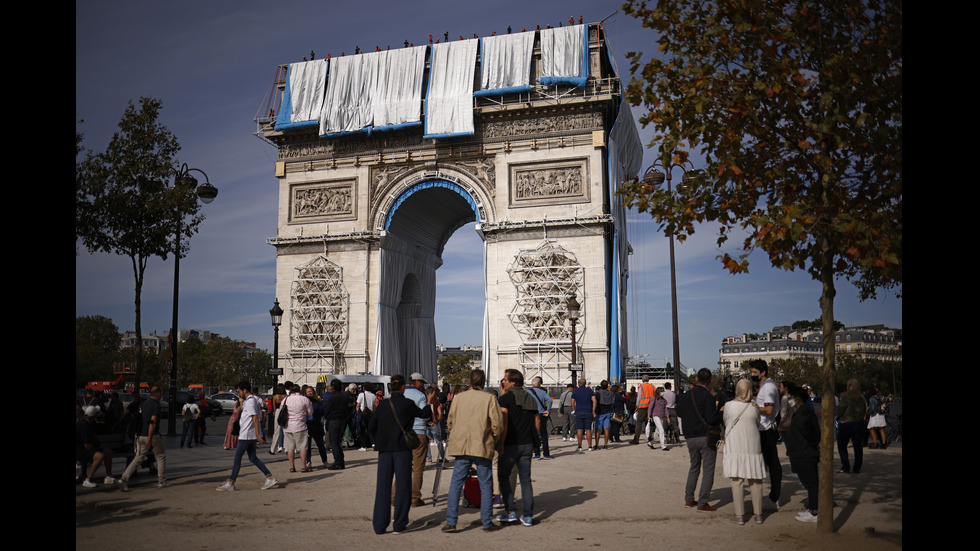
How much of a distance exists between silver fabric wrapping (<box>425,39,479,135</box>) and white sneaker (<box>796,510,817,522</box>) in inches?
1040

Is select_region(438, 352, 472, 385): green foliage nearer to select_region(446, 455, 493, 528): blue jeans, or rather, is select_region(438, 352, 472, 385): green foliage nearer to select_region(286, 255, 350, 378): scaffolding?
select_region(286, 255, 350, 378): scaffolding

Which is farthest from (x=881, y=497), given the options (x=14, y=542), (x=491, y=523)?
(x=14, y=542)

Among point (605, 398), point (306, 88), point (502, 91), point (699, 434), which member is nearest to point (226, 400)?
point (306, 88)

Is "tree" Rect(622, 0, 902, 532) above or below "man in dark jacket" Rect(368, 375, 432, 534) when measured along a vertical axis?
above

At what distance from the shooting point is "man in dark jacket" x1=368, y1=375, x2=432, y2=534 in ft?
26.6

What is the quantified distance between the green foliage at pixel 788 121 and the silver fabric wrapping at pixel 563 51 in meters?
24.9

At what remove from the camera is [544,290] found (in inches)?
1249

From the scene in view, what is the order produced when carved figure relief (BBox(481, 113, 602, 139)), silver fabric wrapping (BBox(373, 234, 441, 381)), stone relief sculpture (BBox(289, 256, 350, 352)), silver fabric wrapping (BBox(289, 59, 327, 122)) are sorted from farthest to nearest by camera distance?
silver fabric wrapping (BBox(289, 59, 327, 122)), silver fabric wrapping (BBox(373, 234, 441, 381)), stone relief sculpture (BBox(289, 256, 350, 352)), carved figure relief (BBox(481, 113, 602, 139))

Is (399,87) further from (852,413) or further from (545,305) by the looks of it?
(852,413)

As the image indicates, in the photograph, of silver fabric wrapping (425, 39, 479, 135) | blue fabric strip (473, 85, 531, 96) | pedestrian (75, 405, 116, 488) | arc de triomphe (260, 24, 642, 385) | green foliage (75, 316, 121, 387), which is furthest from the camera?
green foliage (75, 316, 121, 387)

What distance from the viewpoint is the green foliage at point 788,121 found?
688cm

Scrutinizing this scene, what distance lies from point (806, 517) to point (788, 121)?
177 inches

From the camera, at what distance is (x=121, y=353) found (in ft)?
257

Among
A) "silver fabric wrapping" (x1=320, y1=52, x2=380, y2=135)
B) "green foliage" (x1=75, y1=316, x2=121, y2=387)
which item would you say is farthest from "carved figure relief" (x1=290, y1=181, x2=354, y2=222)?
"green foliage" (x1=75, y1=316, x2=121, y2=387)
